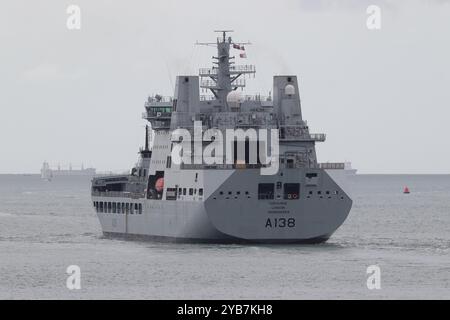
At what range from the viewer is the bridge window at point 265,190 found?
75375 millimetres

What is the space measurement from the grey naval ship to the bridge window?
5 cm

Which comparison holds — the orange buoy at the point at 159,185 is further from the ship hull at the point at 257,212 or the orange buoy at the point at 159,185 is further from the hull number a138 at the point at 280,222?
the hull number a138 at the point at 280,222

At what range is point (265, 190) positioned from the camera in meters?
75.5

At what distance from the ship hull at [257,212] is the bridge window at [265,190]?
224 millimetres

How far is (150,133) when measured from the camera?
95688 mm

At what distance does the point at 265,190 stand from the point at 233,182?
1953 millimetres

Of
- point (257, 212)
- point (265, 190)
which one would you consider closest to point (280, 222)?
point (257, 212)

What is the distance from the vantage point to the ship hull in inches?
2940

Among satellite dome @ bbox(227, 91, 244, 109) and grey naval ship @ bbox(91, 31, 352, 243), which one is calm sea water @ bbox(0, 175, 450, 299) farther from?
satellite dome @ bbox(227, 91, 244, 109)

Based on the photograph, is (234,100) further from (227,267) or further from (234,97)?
(227,267)
